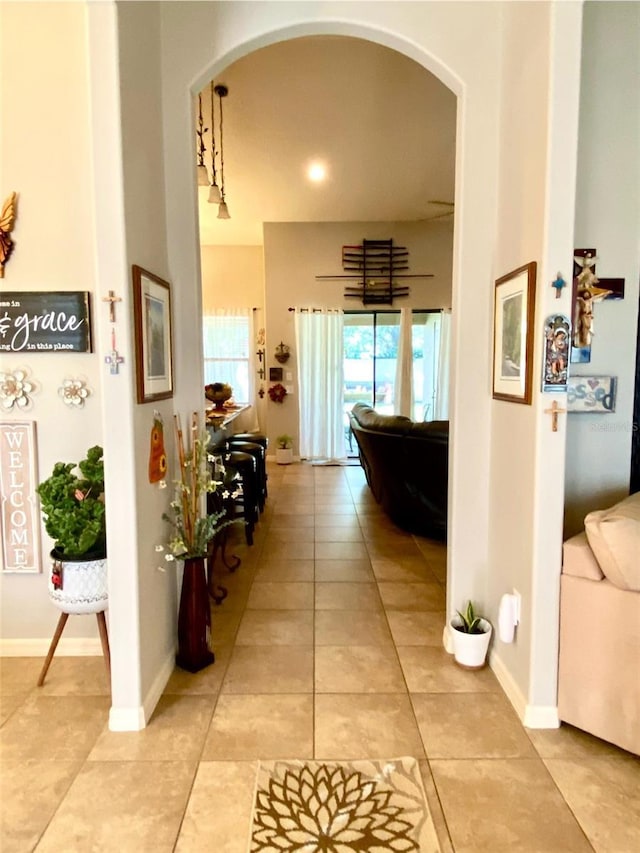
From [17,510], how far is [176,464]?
816 mm

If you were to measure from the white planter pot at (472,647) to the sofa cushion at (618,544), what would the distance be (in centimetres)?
70

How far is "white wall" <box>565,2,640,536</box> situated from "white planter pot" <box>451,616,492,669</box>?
60 centimetres

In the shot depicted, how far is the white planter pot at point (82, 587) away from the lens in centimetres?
206

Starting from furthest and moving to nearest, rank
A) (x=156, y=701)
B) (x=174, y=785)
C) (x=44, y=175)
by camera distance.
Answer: (x=44, y=175) → (x=156, y=701) → (x=174, y=785)

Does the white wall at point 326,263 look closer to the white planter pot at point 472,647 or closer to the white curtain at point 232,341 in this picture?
the white curtain at point 232,341

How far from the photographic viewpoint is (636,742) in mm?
1705

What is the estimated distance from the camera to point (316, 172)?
5.31m

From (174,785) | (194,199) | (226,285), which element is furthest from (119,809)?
(226,285)

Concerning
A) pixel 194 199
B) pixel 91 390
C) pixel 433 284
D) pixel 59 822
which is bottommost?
pixel 59 822

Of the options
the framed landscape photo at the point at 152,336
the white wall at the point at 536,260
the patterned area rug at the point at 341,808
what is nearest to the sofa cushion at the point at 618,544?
the white wall at the point at 536,260

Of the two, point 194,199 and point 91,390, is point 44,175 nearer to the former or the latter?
point 194,199

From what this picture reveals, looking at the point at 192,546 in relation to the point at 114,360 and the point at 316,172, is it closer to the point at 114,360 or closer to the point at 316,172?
the point at 114,360

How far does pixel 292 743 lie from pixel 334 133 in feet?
15.3

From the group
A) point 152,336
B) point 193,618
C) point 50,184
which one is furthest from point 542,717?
point 50,184
